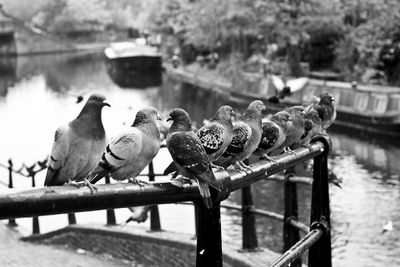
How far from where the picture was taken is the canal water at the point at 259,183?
968 centimetres

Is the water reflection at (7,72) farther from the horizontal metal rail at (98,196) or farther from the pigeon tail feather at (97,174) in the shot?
the horizontal metal rail at (98,196)

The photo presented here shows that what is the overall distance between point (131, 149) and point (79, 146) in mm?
206

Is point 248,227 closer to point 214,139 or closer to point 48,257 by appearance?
point 48,257

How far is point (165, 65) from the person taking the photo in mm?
43812

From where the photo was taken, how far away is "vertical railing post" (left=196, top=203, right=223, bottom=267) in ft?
5.07

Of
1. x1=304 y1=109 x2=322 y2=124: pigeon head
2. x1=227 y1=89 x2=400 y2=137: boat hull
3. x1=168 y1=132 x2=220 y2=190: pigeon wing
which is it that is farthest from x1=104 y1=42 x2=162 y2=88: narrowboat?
x1=168 y1=132 x2=220 y2=190: pigeon wing

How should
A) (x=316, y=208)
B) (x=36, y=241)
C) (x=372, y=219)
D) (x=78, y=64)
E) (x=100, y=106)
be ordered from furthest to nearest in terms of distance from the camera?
(x=78, y=64)
(x=372, y=219)
(x=36, y=241)
(x=316, y=208)
(x=100, y=106)

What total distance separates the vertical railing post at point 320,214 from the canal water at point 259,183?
20.6 feet

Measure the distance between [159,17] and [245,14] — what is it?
18663mm

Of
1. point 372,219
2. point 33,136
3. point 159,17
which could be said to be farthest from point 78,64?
point 372,219

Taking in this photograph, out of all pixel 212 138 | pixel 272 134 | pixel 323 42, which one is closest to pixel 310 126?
pixel 272 134

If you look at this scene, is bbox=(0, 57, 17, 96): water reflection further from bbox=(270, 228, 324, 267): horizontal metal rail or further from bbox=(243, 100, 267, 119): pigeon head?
bbox=(270, 228, 324, 267): horizontal metal rail

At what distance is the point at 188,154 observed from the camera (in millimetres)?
2049

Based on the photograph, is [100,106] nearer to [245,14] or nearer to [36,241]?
[36,241]
